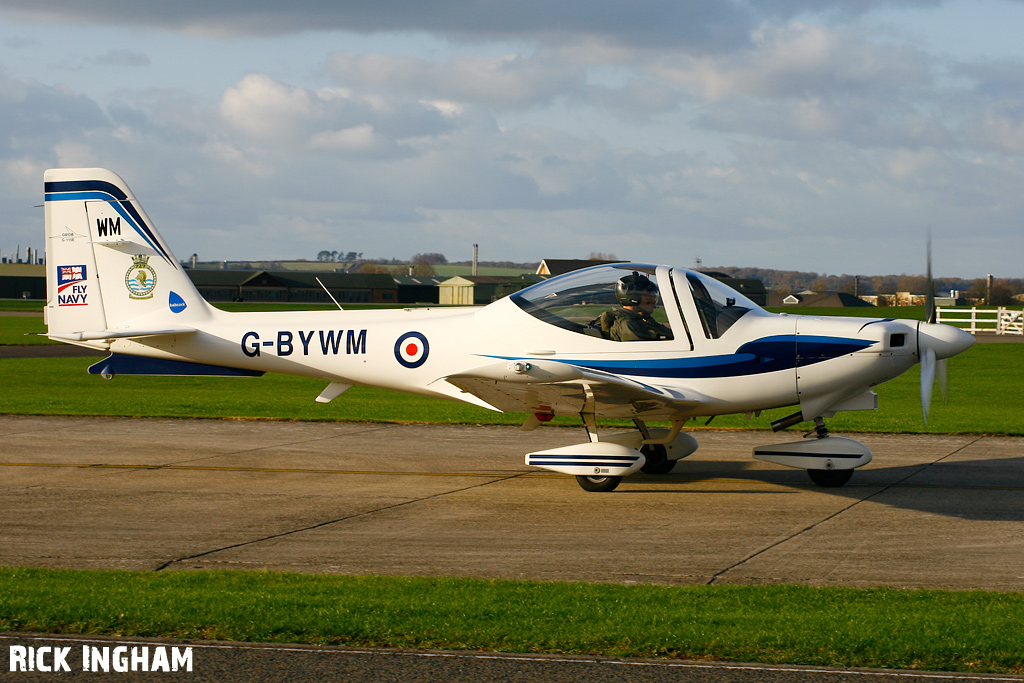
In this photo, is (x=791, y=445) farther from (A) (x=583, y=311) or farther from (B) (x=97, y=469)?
(B) (x=97, y=469)

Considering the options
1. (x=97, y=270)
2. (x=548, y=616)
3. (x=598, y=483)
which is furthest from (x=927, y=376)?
(x=97, y=270)

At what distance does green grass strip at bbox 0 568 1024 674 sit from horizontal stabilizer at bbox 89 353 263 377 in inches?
217

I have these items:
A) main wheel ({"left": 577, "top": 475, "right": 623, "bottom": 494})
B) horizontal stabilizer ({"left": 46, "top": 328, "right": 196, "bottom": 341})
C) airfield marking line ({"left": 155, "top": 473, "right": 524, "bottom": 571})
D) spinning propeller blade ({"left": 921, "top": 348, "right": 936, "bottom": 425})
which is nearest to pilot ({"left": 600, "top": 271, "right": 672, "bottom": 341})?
main wheel ({"left": 577, "top": 475, "right": 623, "bottom": 494})

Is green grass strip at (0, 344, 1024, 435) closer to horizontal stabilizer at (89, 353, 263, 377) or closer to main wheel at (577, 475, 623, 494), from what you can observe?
horizontal stabilizer at (89, 353, 263, 377)

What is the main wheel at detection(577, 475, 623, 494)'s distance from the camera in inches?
420

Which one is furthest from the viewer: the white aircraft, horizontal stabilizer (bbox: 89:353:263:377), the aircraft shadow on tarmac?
horizontal stabilizer (bbox: 89:353:263:377)

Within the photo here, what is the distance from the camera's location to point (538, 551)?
8.09 meters

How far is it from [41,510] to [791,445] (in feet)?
26.2

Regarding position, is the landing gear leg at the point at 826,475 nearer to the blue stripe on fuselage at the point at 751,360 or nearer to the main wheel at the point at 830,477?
the main wheel at the point at 830,477

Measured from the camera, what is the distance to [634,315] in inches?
416

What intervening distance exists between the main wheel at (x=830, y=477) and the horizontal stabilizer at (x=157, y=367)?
6.98m

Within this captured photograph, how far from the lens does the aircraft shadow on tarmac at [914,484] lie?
9992 mm

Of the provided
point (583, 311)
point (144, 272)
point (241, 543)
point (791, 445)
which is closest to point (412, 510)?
point (241, 543)

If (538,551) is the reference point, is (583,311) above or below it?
above
